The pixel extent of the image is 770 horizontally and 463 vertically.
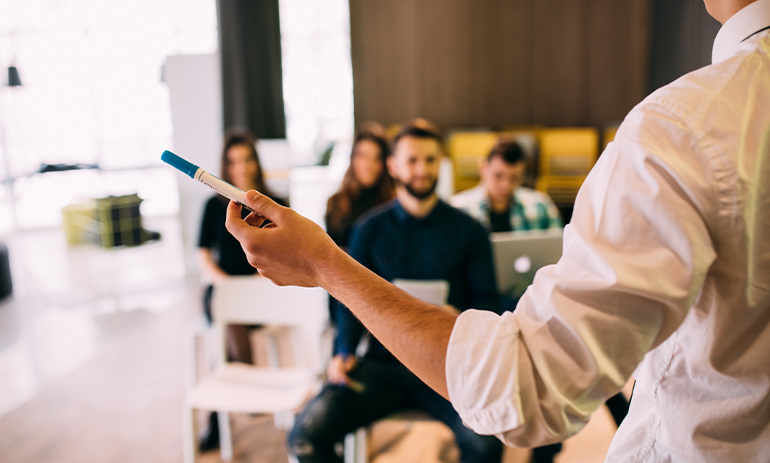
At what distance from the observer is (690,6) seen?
4.39m

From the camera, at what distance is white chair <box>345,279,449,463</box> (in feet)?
5.98

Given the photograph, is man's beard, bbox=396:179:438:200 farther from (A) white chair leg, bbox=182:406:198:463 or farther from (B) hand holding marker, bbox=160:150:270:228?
(B) hand holding marker, bbox=160:150:270:228

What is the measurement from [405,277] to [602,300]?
5.34ft

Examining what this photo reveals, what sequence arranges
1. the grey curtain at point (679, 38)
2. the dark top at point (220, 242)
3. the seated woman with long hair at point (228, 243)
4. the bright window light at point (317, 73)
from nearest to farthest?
the seated woman with long hair at point (228, 243) < the dark top at point (220, 242) < the grey curtain at point (679, 38) < the bright window light at point (317, 73)

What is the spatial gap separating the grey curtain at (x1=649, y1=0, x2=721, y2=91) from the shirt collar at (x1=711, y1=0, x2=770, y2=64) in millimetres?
3654

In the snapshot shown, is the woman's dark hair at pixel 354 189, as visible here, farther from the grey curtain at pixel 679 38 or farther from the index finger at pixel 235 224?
the grey curtain at pixel 679 38

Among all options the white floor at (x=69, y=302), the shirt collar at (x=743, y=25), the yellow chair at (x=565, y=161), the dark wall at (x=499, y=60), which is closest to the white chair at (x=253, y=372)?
the white floor at (x=69, y=302)

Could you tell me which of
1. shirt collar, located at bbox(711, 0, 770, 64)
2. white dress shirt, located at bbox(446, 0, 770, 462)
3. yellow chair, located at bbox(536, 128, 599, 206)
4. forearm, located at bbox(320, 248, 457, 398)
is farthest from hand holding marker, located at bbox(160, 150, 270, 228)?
yellow chair, located at bbox(536, 128, 599, 206)

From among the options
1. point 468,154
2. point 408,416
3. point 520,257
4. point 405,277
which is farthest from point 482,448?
point 468,154

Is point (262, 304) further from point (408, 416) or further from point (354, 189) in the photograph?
point (354, 189)

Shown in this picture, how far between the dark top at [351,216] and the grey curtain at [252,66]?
2.83 m

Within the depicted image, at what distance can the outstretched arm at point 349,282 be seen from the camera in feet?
1.87

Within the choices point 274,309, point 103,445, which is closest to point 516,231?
point 274,309

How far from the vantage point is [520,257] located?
2.28 meters
